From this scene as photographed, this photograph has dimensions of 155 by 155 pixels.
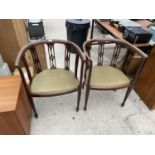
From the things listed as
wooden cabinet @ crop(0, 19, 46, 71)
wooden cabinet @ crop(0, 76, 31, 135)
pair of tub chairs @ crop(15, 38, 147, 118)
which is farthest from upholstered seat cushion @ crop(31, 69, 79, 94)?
wooden cabinet @ crop(0, 19, 46, 71)

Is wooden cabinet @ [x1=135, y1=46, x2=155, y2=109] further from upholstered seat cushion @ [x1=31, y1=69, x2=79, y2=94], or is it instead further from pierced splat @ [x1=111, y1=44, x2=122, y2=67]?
upholstered seat cushion @ [x1=31, y1=69, x2=79, y2=94]

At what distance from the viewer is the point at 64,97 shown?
5.71ft

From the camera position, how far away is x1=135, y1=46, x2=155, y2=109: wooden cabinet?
153cm

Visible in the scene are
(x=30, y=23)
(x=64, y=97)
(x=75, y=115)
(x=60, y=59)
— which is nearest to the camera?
(x=75, y=115)

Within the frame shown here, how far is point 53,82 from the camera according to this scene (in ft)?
4.33

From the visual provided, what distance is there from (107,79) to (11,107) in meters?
0.89

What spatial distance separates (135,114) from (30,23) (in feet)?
8.32

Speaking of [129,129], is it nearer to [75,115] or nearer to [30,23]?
[75,115]

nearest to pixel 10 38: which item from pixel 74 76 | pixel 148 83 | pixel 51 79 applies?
pixel 51 79

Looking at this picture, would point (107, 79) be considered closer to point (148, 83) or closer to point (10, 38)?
point (148, 83)

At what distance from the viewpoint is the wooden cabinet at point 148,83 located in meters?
1.53

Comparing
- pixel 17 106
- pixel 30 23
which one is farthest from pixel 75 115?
pixel 30 23
